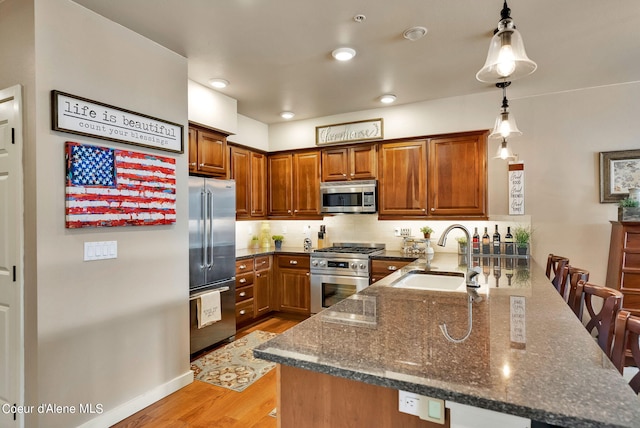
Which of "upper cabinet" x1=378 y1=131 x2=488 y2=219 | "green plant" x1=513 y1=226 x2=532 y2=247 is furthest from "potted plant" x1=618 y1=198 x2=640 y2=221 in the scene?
"upper cabinet" x1=378 y1=131 x2=488 y2=219

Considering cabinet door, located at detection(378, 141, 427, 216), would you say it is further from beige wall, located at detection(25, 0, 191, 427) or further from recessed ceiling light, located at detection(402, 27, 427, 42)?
beige wall, located at detection(25, 0, 191, 427)

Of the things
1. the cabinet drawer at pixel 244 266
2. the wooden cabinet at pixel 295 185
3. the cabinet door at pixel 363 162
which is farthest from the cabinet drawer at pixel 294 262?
the cabinet door at pixel 363 162

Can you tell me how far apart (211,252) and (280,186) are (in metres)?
1.88

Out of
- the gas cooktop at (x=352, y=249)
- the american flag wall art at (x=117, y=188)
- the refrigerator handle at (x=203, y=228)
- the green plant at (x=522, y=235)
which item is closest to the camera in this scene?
the american flag wall art at (x=117, y=188)

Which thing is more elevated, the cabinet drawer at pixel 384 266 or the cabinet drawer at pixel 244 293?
the cabinet drawer at pixel 384 266

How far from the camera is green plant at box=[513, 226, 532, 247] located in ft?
12.1

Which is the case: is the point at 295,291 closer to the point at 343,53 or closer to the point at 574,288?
the point at 343,53

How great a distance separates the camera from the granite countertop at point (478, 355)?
83 cm

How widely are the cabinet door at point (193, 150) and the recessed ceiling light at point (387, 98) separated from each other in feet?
6.98

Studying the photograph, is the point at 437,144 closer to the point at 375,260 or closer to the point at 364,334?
the point at 375,260

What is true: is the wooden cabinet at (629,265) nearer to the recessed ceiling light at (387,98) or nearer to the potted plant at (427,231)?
the potted plant at (427,231)

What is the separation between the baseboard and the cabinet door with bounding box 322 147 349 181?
286 cm

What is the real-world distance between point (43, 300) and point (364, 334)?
189 cm

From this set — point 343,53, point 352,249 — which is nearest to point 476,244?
point 352,249
